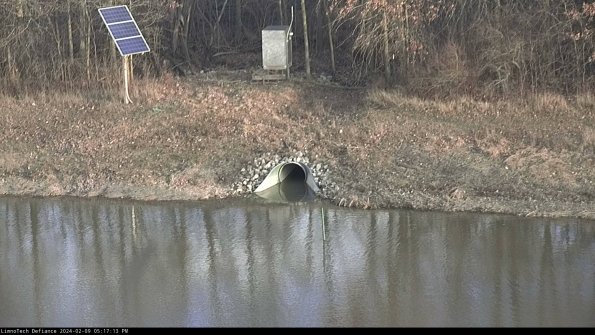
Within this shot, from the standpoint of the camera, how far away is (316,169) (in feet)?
55.1

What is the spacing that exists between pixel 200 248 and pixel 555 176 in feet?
24.5

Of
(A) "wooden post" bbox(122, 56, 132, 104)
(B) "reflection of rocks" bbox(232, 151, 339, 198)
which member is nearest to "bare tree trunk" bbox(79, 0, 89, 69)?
(A) "wooden post" bbox(122, 56, 132, 104)

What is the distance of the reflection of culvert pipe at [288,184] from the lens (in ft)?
53.9

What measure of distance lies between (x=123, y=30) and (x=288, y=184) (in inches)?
246

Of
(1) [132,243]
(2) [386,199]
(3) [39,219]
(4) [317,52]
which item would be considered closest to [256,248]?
(1) [132,243]

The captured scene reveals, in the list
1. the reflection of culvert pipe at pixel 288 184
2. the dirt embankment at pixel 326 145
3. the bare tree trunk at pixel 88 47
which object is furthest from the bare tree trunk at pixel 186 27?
the reflection of culvert pipe at pixel 288 184

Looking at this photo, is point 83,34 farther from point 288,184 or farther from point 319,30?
point 288,184

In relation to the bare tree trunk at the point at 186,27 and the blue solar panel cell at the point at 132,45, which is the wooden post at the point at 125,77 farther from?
the bare tree trunk at the point at 186,27

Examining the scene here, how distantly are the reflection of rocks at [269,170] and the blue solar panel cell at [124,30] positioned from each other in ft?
17.3

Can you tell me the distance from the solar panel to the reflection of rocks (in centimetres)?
480

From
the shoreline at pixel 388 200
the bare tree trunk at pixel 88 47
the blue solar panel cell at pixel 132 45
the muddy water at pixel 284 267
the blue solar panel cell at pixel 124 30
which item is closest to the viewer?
the muddy water at pixel 284 267

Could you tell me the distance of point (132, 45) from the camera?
19.5 m

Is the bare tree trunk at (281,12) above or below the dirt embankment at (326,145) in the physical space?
above

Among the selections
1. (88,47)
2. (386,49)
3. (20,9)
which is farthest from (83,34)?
(386,49)
